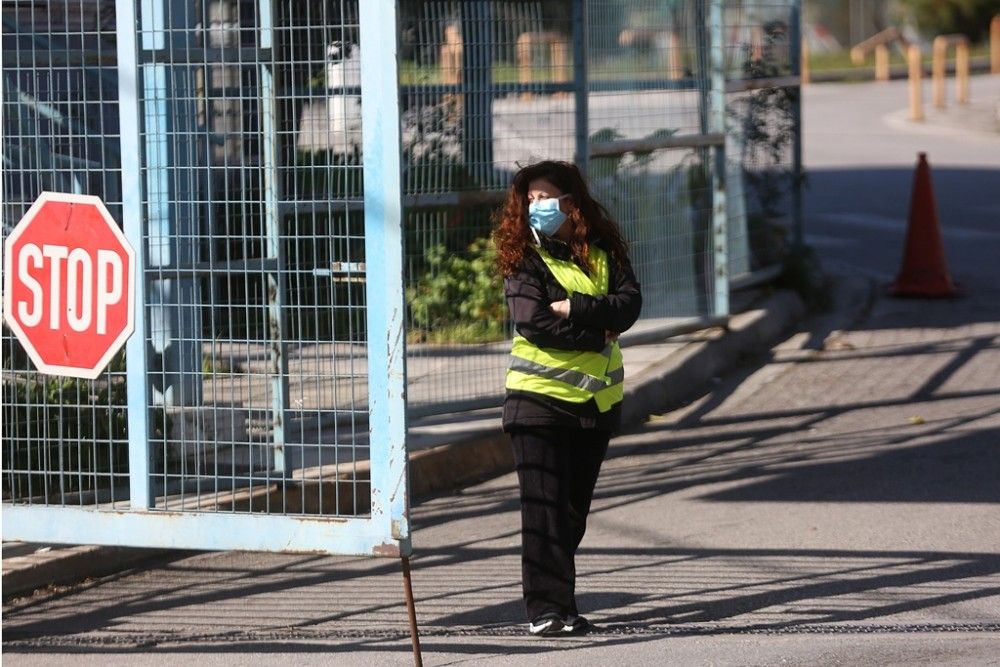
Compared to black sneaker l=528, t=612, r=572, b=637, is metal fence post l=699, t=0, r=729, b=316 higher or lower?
higher

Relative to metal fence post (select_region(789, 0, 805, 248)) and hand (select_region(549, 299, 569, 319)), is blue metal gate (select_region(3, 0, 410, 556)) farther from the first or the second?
metal fence post (select_region(789, 0, 805, 248))

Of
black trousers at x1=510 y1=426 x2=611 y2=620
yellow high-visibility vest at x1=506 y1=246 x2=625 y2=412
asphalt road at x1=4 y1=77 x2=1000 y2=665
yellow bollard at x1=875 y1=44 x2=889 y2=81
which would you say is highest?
yellow bollard at x1=875 y1=44 x2=889 y2=81

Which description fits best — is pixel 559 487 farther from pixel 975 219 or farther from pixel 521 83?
pixel 975 219

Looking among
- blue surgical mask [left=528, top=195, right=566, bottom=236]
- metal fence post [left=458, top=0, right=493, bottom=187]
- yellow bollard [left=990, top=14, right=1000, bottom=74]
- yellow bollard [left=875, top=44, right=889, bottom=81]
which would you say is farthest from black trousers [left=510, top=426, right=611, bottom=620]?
yellow bollard [left=875, top=44, right=889, bottom=81]

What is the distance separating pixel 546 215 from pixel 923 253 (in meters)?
8.18

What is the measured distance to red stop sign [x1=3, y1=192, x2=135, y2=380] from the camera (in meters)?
5.18

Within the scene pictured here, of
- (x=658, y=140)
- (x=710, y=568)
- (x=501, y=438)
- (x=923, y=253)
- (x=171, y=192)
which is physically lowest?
(x=710, y=568)

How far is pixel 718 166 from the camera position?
10.6 m

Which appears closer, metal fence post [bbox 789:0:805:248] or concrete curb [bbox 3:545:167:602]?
concrete curb [bbox 3:545:167:602]

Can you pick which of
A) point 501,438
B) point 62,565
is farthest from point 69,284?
point 501,438

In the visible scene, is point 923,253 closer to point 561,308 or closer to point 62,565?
point 561,308

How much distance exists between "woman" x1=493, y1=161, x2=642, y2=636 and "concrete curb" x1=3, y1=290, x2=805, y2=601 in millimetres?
2035

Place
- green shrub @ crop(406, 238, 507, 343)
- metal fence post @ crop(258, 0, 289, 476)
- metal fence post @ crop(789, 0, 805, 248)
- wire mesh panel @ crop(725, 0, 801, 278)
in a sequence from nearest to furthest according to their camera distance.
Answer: metal fence post @ crop(258, 0, 289, 476) → green shrub @ crop(406, 238, 507, 343) → wire mesh panel @ crop(725, 0, 801, 278) → metal fence post @ crop(789, 0, 805, 248)

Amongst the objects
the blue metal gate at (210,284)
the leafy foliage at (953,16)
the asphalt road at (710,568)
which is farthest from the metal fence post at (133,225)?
the leafy foliage at (953,16)
